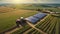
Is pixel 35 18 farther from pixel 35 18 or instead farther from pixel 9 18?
pixel 9 18

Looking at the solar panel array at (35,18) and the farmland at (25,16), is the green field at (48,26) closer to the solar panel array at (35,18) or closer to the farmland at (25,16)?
the farmland at (25,16)

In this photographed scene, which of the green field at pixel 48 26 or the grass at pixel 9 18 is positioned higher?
the grass at pixel 9 18

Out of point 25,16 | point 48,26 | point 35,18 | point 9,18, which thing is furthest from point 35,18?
point 9,18

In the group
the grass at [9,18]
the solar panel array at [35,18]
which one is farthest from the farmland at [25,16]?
the solar panel array at [35,18]

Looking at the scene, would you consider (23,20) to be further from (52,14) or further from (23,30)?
(52,14)

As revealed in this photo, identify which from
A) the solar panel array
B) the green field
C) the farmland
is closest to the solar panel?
the solar panel array

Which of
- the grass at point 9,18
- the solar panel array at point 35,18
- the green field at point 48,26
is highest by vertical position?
the grass at point 9,18

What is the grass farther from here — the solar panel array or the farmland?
the solar panel array

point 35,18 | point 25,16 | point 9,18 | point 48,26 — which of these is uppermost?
point 9,18

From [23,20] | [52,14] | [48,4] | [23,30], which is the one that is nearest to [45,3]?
[48,4]

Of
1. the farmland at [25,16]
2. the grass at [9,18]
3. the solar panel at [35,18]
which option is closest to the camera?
the grass at [9,18]

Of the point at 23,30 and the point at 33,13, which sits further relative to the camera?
the point at 33,13
